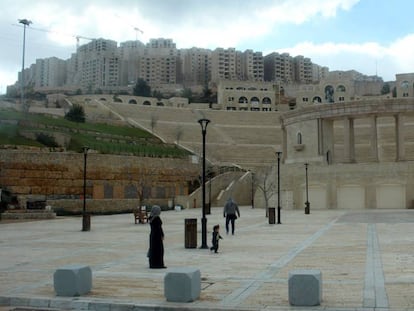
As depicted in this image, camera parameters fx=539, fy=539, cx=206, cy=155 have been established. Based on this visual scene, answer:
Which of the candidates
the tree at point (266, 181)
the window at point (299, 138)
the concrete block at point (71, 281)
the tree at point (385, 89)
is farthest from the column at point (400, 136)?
the tree at point (385, 89)

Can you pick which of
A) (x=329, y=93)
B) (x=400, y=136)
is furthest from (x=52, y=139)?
(x=329, y=93)

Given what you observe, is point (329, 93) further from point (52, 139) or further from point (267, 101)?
point (52, 139)

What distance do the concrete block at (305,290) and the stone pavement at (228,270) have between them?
16cm

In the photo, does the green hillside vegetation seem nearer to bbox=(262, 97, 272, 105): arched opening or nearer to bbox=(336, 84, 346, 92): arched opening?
bbox=(262, 97, 272, 105): arched opening

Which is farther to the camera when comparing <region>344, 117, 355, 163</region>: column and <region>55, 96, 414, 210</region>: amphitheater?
<region>344, 117, 355, 163</region>: column

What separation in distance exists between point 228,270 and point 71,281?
13.5 feet

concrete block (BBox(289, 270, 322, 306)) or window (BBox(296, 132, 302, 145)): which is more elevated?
window (BBox(296, 132, 302, 145))

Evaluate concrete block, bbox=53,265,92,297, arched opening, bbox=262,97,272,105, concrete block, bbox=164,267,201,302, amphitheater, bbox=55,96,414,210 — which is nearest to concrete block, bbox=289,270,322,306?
concrete block, bbox=164,267,201,302

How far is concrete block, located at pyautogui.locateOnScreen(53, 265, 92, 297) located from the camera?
32.1 ft

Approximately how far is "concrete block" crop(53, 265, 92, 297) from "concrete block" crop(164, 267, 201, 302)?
1664mm

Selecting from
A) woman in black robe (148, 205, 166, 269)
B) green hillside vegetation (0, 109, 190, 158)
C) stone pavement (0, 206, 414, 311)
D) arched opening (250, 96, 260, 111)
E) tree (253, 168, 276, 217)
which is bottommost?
stone pavement (0, 206, 414, 311)

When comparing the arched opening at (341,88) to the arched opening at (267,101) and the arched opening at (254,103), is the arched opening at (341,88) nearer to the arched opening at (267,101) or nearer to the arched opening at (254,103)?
the arched opening at (267,101)

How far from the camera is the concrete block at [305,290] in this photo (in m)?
8.68

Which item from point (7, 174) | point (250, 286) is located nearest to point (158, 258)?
point (250, 286)
